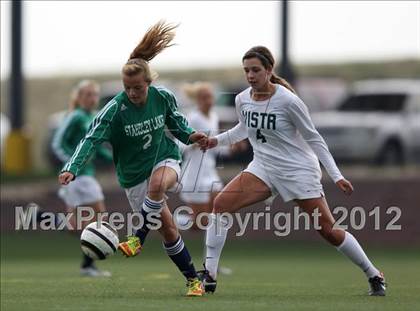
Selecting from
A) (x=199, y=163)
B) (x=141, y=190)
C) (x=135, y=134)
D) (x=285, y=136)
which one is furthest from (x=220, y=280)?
(x=135, y=134)

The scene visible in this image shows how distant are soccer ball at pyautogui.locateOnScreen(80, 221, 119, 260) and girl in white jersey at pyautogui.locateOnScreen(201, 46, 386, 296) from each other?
963 millimetres

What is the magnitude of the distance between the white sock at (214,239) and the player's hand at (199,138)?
64 cm

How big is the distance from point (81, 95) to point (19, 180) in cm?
901

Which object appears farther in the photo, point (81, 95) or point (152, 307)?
point (81, 95)

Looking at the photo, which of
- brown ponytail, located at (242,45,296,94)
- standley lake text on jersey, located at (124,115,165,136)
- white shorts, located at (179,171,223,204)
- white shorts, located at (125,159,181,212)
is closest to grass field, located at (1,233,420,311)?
white shorts, located at (125,159,181,212)

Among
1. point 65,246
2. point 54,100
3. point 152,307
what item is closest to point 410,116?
point 65,246

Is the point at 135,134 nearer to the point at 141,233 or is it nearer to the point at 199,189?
the point at 141,233

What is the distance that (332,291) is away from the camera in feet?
41.0

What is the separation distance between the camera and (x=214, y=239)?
464 inches

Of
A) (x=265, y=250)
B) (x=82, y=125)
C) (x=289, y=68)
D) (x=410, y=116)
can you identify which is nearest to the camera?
(x=82, y=125)

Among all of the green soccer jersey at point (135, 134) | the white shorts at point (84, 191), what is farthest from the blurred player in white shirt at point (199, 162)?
the green soccer jersey at point (135, 134)

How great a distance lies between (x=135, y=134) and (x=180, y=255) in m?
1.08

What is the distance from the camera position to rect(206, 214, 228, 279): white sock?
38.4 ft

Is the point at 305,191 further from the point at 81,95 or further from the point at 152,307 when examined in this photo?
the point at 81,95
